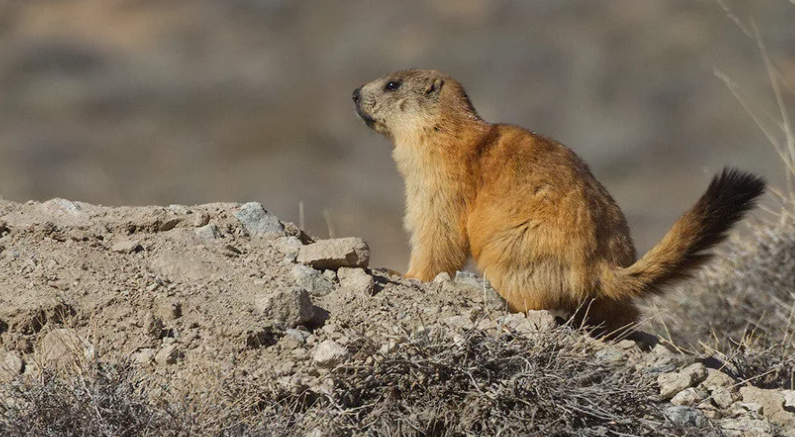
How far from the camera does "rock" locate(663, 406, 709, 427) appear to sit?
4.62 meters

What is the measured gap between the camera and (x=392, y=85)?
728 cm

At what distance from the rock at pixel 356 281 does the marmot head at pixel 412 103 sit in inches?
66.5

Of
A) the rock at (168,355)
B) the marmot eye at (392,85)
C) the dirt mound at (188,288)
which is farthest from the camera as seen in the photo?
the marmot eye at (392,85)

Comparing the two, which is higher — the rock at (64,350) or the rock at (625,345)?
the rock at (64,350)

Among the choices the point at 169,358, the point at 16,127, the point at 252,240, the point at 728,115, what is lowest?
the point at 169,358

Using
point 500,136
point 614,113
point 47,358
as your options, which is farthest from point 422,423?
point 614,113

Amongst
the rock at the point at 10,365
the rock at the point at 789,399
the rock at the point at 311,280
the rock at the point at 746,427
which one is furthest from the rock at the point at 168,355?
the rock at the point at 789,399

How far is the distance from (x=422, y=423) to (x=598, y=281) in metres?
1.92

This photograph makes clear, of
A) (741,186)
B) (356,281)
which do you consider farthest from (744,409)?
(356,281)

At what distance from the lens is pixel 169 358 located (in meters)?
4.58

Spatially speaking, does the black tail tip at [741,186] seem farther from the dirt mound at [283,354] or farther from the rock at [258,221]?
the rock at [258,221]

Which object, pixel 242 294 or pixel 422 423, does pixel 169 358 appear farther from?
pixel 422 423

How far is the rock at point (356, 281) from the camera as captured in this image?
5.21 metres

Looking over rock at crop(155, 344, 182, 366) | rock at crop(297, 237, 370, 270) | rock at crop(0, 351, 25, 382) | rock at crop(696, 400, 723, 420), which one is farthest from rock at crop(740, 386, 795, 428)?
rock at crop(0, 351, 25, 382)
